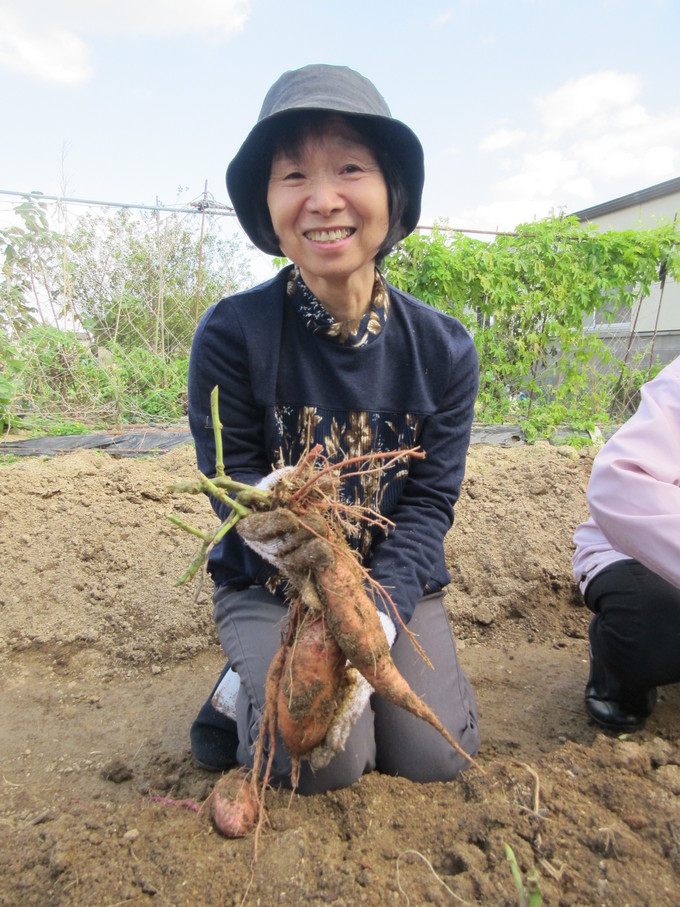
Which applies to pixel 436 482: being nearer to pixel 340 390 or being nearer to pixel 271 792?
pixel 340 390

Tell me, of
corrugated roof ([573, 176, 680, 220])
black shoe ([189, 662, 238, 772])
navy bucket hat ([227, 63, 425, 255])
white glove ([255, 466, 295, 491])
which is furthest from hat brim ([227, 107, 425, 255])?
corrugated roof ([573, 176, 680, 220])

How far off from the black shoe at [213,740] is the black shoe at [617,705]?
109cm

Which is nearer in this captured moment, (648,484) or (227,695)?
(648,484)

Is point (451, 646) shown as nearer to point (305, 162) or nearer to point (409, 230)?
point (409, 230)

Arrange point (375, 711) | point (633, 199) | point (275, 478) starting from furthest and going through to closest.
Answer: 1. point (633, 199)
2. point (375, 711)
3. point (275, 478)

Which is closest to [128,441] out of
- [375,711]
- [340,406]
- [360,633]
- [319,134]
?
[340,406]

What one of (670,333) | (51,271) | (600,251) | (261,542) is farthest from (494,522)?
(670,333)

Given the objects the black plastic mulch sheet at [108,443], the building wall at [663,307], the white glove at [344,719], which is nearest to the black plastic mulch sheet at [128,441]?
the black plastic mulch sheet at [108,443]

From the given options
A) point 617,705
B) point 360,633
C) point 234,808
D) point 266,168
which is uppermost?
point 266,168

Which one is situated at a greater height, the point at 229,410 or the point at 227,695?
the point at 229,410

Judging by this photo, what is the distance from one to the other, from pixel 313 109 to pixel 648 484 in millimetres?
1197

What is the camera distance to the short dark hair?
1.44 metres

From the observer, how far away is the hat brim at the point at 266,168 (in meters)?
1.46

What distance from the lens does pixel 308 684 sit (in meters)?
1.31
